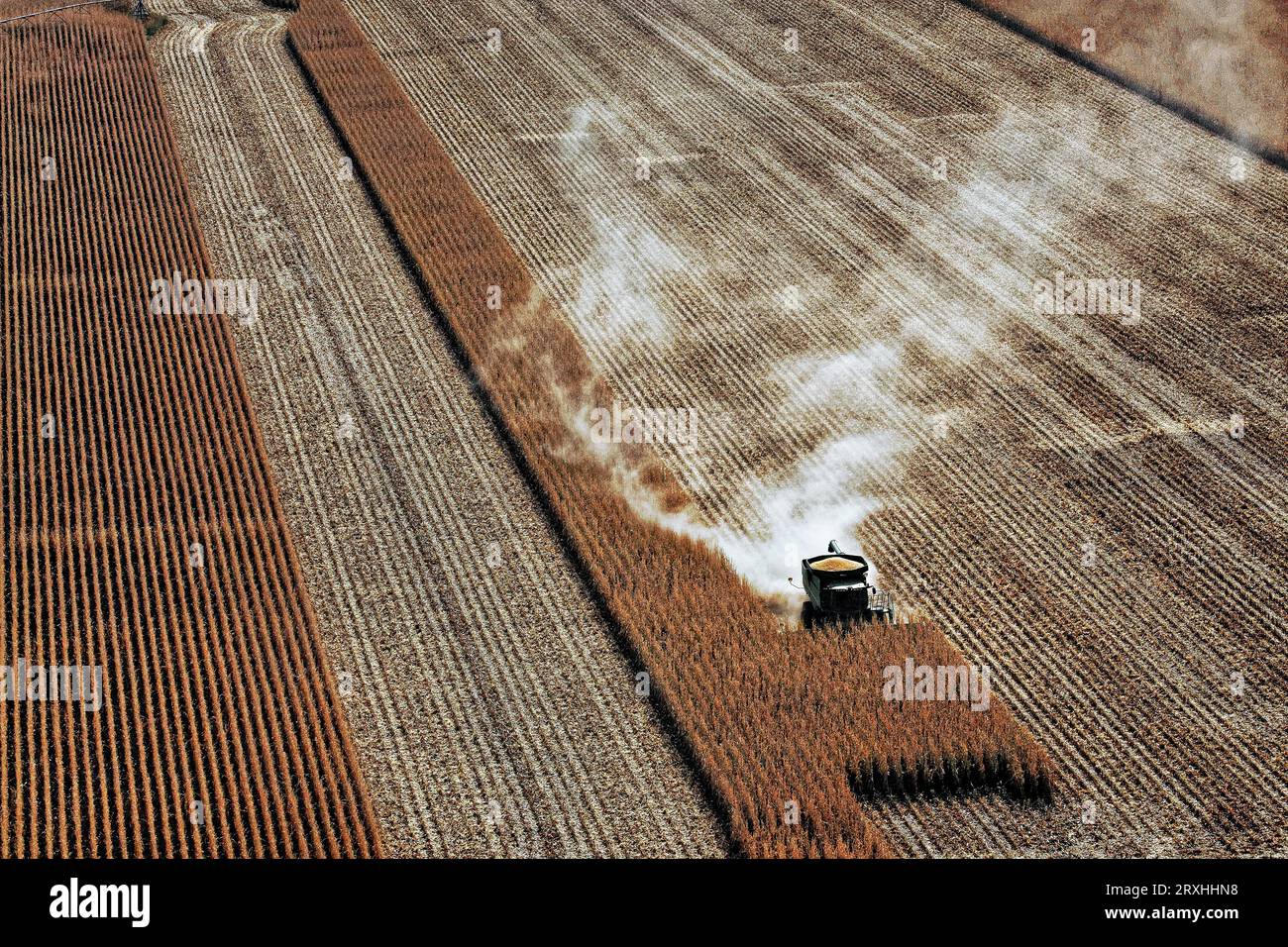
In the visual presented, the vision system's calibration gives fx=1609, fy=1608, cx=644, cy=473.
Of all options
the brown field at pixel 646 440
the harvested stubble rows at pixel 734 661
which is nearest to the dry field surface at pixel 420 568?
the brown field at pixel 646 440

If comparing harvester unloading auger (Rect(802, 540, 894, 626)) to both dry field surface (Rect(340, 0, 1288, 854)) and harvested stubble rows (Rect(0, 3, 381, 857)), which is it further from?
harvested stubble rows (Rect(0, 3, 381, 857))

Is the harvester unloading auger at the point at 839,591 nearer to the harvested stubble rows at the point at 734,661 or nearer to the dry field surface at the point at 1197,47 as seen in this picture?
the harvested stubble rows at the point at 734,661

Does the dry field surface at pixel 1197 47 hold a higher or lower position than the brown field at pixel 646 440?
higher

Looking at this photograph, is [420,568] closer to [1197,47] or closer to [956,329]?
[956,329]

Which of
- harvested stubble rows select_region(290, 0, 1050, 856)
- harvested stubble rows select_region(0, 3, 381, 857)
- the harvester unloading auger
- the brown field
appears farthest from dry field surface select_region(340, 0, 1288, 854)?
harvested stubble rows select_region(0, 3, 381, 857)

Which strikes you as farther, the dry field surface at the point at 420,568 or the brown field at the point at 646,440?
the brown field at the point at 646,440

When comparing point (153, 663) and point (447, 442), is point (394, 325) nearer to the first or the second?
point (447, 442)

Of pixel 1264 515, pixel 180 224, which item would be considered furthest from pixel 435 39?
pixel 1264 515

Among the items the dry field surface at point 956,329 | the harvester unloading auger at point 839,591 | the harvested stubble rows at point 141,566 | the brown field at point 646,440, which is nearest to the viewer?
the harvested stubble rows at point 141,566
